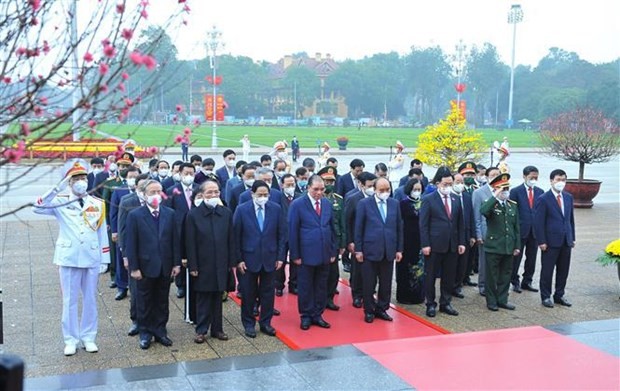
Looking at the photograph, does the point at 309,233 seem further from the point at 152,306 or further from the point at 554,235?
the point at 554,235

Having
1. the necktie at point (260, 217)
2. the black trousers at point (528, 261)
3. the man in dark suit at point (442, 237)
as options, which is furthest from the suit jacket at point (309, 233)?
the black trousers at point (528, 261)

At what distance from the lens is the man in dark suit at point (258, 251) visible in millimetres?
7246

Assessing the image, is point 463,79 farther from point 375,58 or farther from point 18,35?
point 18,35

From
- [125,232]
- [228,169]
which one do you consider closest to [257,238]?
[125,232]

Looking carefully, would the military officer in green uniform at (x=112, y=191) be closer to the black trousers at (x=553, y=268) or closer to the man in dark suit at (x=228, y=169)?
the man in dark suit at (x=228, y=169)

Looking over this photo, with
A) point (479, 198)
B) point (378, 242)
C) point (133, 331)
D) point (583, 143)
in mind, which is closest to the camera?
point (133, 331)

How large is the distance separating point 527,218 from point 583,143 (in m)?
10.6

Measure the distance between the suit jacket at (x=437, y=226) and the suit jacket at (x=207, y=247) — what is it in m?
2.58

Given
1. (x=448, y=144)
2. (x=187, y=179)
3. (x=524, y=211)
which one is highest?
(x=448, y=144)

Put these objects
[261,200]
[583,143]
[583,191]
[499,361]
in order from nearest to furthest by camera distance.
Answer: [499,361] → [261,200] → [583,191] → [583,143]

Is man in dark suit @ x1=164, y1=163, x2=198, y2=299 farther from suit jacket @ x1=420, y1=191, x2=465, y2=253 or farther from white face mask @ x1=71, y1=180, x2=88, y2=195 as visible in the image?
suit jacket @ x1=420, y1=191, x2=465, y2=253

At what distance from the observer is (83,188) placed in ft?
21.8

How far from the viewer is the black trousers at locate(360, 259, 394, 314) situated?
25.7 ft

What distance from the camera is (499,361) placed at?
627cm
